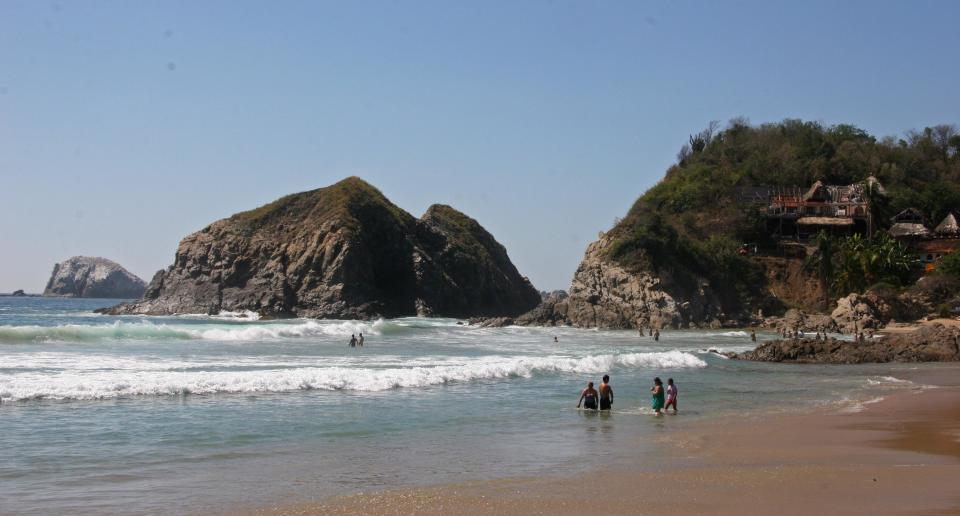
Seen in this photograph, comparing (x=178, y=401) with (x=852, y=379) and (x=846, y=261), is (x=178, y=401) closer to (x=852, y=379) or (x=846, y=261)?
(x=852, y=379)

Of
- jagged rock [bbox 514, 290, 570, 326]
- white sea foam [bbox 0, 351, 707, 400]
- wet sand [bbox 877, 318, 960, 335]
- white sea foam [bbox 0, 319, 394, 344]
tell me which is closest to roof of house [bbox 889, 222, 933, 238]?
wet sand [bbox 877, 318, 960, 335]

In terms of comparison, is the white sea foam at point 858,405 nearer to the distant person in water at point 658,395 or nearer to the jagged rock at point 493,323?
the distant person in water at point 658,395

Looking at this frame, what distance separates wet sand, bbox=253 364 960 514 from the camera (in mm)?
10781

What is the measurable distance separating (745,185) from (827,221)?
991 centimetres

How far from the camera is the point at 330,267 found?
278ft

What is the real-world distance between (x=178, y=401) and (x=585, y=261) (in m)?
53.9

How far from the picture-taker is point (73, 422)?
17891mm

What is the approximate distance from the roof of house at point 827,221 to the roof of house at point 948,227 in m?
7.73

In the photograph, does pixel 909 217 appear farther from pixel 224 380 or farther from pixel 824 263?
pixel 224 380

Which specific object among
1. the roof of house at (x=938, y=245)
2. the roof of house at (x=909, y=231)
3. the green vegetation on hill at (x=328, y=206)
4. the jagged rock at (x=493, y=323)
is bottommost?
the jagged rock at (x=493, y=323)

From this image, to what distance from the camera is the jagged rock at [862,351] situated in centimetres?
3662

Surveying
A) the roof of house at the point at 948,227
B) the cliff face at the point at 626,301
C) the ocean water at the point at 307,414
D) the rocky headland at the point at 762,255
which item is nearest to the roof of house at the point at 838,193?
the rocky headland at the point at 762,255

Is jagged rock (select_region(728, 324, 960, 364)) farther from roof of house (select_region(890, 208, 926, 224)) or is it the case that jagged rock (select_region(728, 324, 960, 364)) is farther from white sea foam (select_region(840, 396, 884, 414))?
roof of house (select_region(890, 208, 926, 224))

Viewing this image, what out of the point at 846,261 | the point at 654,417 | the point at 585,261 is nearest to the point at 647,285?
the point at 585,261
